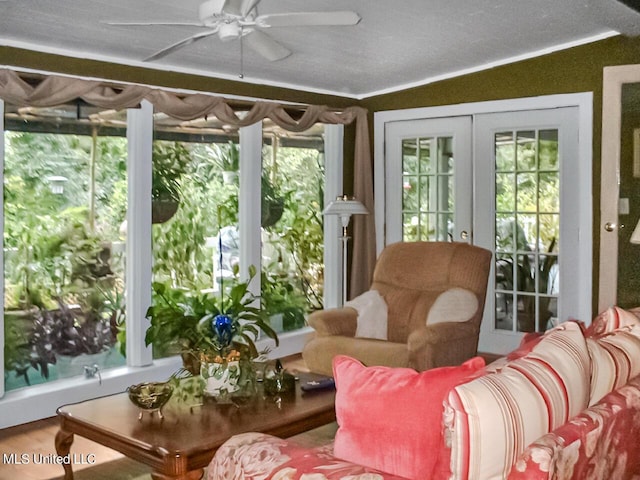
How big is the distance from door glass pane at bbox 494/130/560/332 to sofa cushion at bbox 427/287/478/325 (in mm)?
1516

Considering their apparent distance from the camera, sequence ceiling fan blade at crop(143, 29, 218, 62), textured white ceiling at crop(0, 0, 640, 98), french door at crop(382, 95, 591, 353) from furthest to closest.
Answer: french door at crop(382, 95, 591, 353)
textured white ceiling at crop(0, 0, 640, 98)
ceiling fan blade at crop(143, 29, 218, 62)

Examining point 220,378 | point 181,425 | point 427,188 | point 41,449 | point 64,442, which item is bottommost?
point 41,449

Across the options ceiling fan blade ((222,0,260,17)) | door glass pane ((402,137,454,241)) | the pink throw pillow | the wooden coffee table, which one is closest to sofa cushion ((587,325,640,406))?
the pink throw pillow

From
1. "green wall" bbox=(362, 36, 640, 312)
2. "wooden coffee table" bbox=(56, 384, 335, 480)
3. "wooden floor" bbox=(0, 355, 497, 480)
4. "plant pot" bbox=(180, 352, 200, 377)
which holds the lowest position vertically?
"wooden floor" bbox=(0, 355, 497, 480)

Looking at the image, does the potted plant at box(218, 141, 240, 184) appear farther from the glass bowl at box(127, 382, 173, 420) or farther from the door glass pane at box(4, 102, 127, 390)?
the glass bowl at box(127, 382, 173, 420)

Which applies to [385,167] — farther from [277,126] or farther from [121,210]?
[121,210]

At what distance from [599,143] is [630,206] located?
2.07 feet

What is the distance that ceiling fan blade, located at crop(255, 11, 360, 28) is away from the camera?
3.25 metres

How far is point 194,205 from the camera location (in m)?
5.54

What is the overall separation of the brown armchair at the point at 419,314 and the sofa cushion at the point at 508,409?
7.30ft

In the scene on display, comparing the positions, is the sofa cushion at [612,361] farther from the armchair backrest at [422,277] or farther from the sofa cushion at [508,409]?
the armchair backrest at [422,277]

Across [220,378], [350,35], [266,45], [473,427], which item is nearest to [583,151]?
[350,35]

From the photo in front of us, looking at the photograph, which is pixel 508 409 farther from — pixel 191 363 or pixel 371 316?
pixel 371 316

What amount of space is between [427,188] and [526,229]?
98 centimetres
